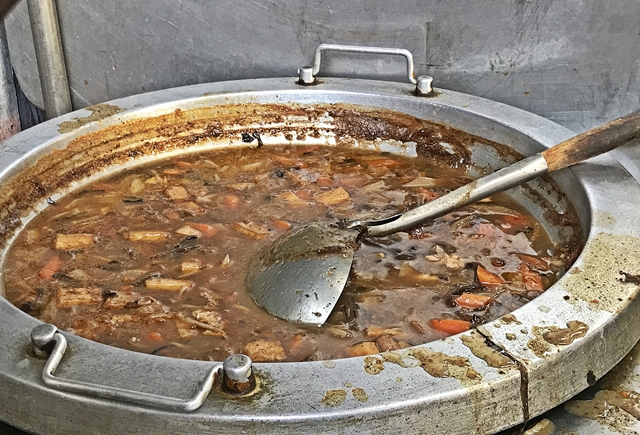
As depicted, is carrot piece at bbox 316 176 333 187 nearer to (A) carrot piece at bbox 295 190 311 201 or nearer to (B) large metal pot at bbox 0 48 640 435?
(A) carrot piece at bbox 295 190 311 201

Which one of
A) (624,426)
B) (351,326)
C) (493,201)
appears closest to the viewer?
(624,426)

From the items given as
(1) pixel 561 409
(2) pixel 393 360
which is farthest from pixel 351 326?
(1) pixel 561 409

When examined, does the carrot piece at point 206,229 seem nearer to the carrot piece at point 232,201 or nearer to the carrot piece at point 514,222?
the carrot piece at point 232,201

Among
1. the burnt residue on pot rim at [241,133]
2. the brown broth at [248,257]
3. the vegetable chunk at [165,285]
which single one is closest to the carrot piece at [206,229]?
the brown broth at [248,257]

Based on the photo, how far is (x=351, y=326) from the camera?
1.56m

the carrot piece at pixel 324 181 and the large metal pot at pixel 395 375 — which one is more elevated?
the large metal pot at pixel 395 375

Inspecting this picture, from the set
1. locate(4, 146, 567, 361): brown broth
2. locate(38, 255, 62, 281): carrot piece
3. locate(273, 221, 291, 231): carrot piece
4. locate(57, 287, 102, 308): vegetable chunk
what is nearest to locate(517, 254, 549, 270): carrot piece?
locate(4, 146, 567, 361): brown broth

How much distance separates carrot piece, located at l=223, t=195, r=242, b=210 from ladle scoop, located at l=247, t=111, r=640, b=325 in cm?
35

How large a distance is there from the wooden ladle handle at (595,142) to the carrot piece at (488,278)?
0.36m

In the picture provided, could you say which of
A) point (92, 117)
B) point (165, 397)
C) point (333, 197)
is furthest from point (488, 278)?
point (92, 117)

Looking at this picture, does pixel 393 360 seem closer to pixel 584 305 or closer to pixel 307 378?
pixel 307 378

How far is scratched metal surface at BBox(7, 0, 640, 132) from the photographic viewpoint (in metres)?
2.46

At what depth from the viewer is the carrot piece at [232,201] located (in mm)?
2137

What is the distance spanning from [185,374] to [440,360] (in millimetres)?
443
